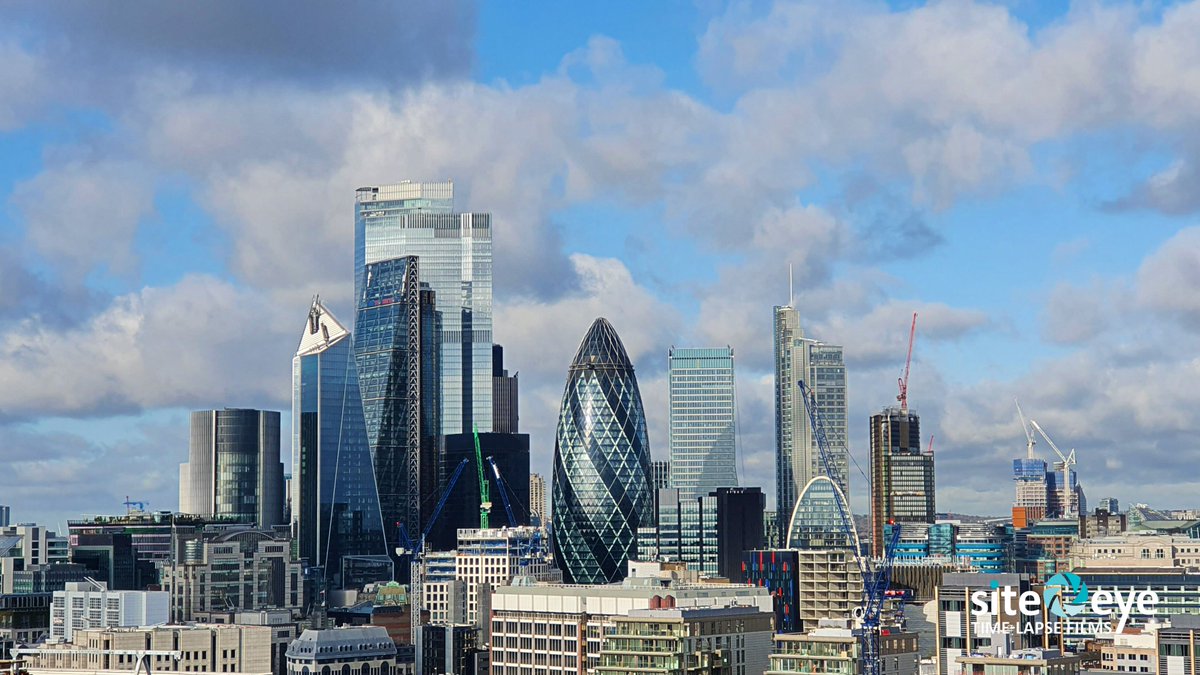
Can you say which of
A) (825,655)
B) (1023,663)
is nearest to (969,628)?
(1023,663)

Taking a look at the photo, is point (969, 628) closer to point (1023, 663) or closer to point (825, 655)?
point (1023, 663)

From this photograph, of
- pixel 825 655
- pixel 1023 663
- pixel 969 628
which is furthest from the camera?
pixel 825 655

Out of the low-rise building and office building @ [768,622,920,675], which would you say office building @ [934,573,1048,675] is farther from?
office building @ [768,622,920,675]

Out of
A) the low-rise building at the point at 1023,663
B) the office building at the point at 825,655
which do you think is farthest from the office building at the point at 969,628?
the office building at the point at 825,655

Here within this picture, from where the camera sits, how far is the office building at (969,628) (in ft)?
580

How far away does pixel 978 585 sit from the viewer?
647 feet

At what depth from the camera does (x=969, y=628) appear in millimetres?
177750

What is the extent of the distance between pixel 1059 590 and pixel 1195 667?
17.8m

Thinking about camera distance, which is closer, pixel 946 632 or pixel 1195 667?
pixel 1195 667

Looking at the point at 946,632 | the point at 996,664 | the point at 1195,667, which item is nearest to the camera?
the point at 996,664

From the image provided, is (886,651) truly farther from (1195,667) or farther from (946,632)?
(1195,667)

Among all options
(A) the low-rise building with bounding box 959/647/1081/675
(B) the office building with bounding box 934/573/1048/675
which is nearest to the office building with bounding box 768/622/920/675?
(B) the office building with bounding box 934/573/1048/675

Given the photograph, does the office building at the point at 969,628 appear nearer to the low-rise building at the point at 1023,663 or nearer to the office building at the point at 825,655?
the low-rise building at the point at 1023,663

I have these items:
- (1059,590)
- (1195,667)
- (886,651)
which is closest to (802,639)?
(886,651)
